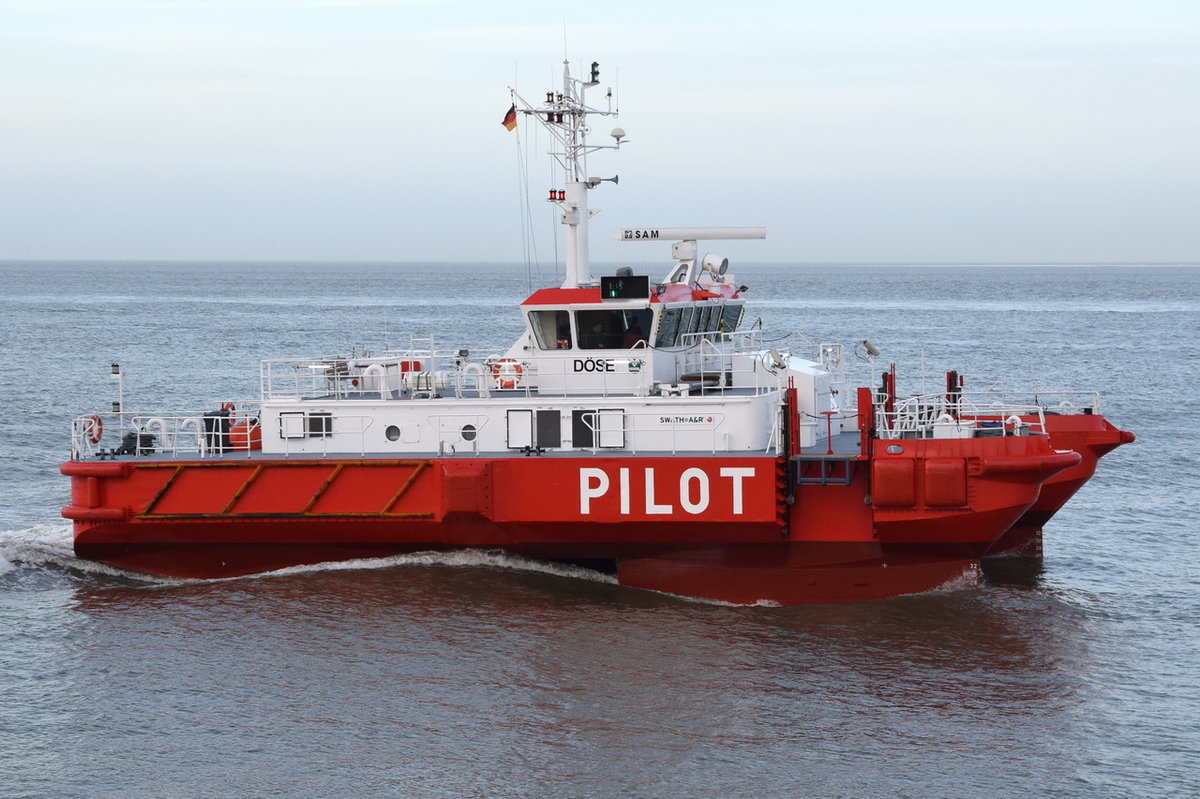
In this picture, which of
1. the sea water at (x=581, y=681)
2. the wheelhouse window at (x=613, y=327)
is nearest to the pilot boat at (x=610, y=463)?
the wheelhouse window at (x=613, y=327)

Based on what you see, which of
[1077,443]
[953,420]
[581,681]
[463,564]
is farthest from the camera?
[1077,443]

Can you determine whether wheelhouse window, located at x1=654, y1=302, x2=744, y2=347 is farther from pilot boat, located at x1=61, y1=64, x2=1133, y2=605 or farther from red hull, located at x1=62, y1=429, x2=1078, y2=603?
red hull, located at x1=62, y1=429, x2=1078, y2=603

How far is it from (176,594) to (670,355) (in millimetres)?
7695

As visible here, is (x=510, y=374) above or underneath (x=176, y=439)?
above

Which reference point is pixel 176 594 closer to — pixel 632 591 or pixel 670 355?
pixel 632 591

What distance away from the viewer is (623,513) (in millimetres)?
17609

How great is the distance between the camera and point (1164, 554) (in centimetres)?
2139

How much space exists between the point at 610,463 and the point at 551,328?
2607mm

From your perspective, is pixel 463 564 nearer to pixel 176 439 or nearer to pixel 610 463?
pixel 610 463

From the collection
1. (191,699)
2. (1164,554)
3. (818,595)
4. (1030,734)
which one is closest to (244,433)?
(191,699)

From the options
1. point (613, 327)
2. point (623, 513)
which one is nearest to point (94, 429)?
point (613, 327)

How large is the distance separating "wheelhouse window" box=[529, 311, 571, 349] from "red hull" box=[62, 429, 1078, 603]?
2.19 metres

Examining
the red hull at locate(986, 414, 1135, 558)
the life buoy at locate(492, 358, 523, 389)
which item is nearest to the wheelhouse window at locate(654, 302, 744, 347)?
the life buoy at locate(492, 358, 523, 389)

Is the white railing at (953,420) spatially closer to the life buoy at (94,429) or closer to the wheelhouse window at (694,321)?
the wheelhouse window at (694,321)
